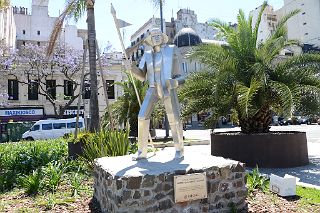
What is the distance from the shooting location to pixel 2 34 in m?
33.1

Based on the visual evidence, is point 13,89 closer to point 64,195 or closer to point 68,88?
point 68,88

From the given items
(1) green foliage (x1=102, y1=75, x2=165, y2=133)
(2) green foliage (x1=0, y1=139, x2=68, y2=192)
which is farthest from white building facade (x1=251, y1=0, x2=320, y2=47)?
(2) green foliage (x1=0, y1=139, x2=68, y2=192)

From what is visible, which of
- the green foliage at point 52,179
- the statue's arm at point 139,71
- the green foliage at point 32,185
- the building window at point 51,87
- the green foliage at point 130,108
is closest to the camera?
the statue's arm at point 139,71

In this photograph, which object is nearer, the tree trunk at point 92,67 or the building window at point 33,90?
the tree trunk at point 92,67

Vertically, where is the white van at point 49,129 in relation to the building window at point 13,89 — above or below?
below

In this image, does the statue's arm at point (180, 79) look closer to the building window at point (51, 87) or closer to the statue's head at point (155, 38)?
the statue's head at point (155, 38)

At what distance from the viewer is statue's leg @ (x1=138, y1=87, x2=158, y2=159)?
19.6 ft

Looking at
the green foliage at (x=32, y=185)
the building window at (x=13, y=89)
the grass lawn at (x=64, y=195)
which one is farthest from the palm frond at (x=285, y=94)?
the building window at (x=13, y=89)

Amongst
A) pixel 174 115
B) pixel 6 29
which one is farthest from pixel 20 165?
pixel 6 29

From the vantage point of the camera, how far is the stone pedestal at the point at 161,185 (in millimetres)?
4781

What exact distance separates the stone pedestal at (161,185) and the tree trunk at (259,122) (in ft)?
17.5

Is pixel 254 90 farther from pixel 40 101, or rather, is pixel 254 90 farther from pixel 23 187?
pixel 40 101

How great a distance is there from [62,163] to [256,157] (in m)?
5.10

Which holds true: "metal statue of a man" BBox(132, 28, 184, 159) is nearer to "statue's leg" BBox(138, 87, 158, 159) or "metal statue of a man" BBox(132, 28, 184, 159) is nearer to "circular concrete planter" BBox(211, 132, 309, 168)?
"statue's leg" BBox(138, 87, 158, 159)
